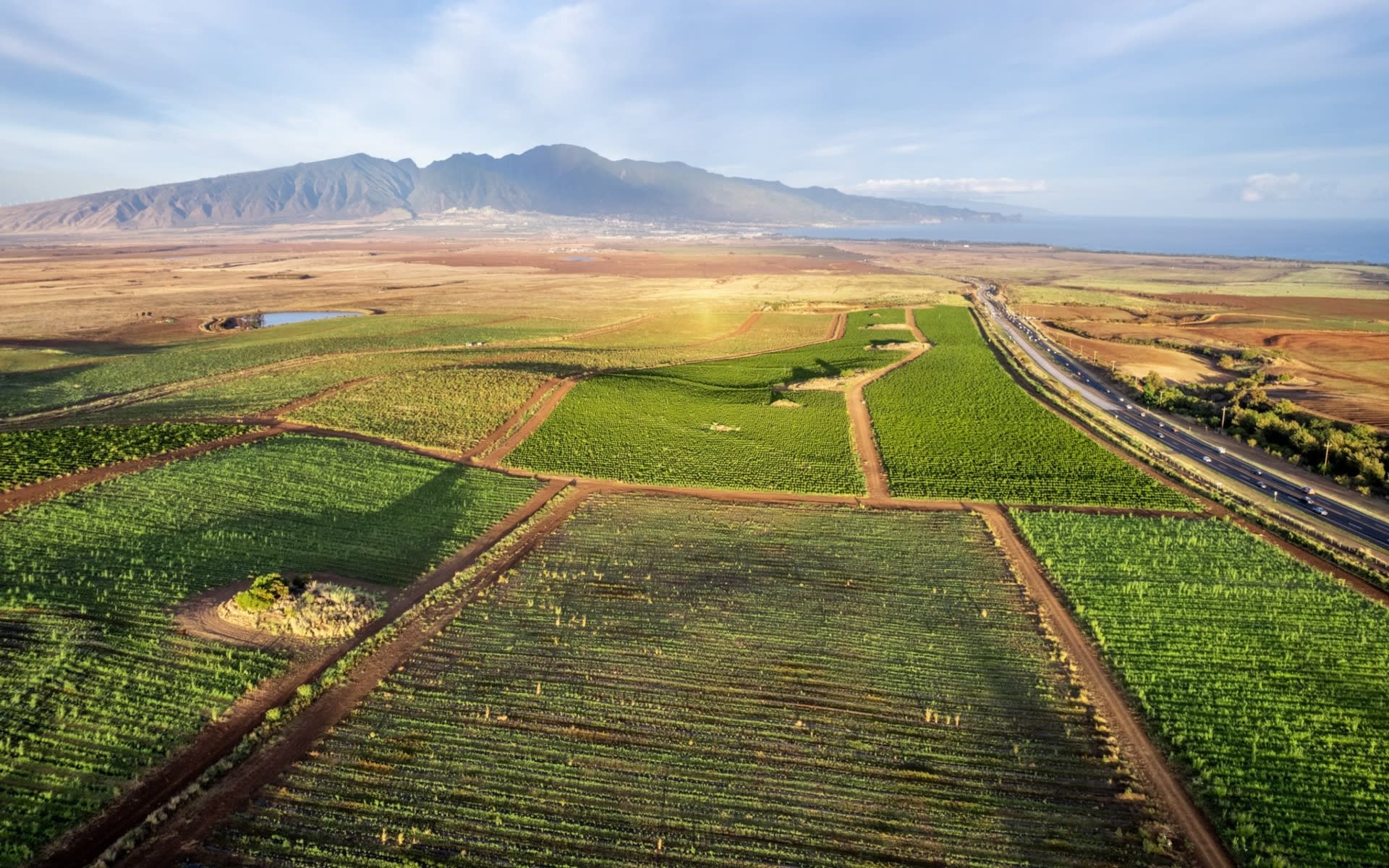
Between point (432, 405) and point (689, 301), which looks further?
point (689, 301)

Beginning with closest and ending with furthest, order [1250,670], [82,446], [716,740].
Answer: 1. [716,740]
2. [1250,670]
3. [82,446]

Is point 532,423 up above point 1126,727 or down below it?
above

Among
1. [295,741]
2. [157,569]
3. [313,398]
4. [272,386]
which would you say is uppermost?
[272,386]

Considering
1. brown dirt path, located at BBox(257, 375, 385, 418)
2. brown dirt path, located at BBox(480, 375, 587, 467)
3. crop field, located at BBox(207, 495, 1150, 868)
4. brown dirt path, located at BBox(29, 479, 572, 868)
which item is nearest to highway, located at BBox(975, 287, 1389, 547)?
crop field, located at BBox(207, 495, 1150, 868)

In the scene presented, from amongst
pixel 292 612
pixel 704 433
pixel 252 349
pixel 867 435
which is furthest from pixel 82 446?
pixel 867 435

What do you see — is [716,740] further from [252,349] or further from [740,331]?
[740,331]

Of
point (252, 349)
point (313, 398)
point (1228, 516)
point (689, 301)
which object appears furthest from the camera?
point (689, 301)

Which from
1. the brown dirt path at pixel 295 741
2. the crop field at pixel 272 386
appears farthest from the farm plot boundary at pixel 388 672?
the crop field at pixel 272 386

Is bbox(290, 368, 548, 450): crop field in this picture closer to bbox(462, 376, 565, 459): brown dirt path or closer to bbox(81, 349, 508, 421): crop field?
bbox(462, 376, 565, 459): brown dirt path
